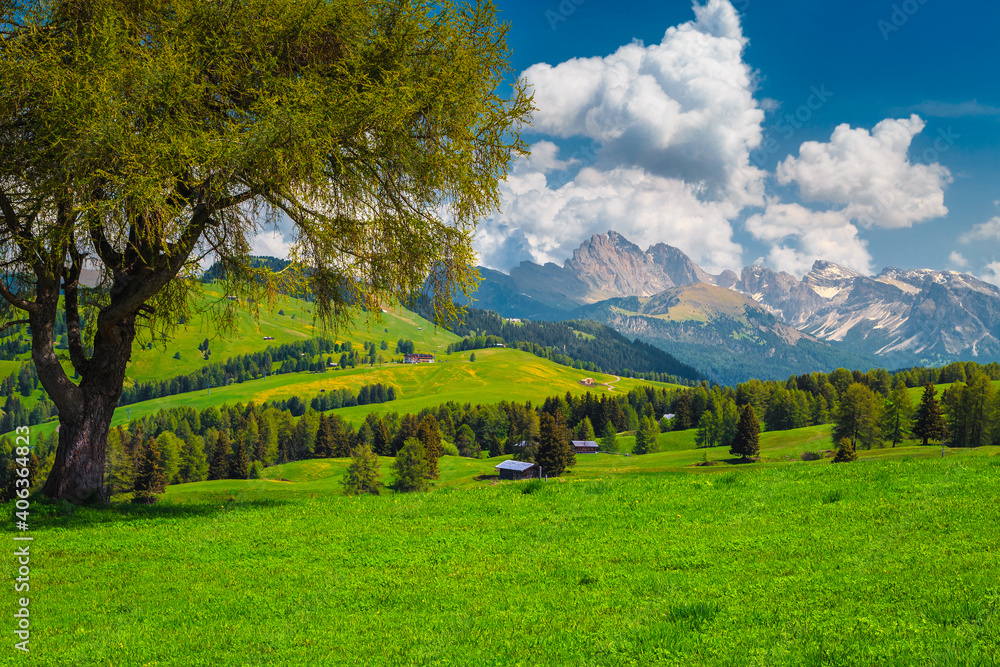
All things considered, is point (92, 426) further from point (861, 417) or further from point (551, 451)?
point (861, 417)

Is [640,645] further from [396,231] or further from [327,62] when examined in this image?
[327,62]

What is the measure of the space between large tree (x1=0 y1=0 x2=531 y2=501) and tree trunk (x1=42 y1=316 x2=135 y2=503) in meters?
0.05

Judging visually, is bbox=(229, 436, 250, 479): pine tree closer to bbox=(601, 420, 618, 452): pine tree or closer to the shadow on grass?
bbox=(601, 420, 618, 452): pine tree

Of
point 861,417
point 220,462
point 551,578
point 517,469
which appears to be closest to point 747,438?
point 861,417

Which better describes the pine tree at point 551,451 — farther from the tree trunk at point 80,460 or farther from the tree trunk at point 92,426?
the tree trunk at point 80,460

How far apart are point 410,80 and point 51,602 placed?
1260 centimetres

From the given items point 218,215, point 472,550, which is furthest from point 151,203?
point 472,550

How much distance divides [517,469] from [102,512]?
4605 inches

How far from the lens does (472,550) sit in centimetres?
1184

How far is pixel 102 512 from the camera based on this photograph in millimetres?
15594

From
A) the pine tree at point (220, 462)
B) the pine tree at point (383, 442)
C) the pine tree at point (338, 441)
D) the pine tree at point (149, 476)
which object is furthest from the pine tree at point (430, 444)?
the pine tree at point (149, 476)

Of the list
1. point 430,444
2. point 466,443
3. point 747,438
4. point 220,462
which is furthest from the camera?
point 466,443

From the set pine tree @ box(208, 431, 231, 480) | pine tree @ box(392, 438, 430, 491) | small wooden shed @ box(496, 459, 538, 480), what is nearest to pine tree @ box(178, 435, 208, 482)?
pine tree @ box(208, 431, 231, 480)

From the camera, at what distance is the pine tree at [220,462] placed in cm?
14850
